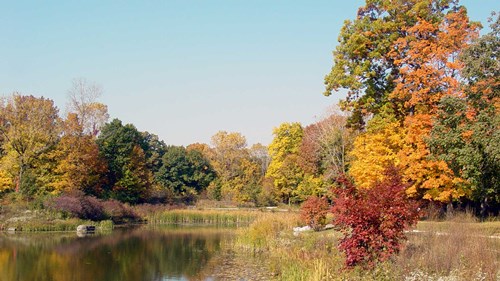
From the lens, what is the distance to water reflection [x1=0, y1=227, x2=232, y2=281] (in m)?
18.3

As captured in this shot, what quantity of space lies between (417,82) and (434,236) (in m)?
11.7

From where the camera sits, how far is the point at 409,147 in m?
24.6

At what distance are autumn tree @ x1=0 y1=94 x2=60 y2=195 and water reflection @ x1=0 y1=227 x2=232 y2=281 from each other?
1285 cm

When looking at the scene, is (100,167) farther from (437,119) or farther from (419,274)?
(419,274)

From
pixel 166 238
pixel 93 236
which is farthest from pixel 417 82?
pixel 93 236

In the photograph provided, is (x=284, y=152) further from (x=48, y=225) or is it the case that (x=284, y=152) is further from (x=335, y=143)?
(x=48, y=225)

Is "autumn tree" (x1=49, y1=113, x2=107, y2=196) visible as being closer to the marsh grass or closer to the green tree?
the green tree

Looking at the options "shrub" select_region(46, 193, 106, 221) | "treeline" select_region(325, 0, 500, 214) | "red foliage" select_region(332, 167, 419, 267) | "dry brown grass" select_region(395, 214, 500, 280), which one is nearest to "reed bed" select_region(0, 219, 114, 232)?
"shrub" select_region(46, 193, 106, 221)

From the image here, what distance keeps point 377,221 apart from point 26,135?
3818cm

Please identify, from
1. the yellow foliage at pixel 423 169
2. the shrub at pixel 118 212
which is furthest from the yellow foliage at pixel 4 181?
the yellow foliage at pixel 423 169

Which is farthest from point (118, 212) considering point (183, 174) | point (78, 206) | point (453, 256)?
point (453, 256)

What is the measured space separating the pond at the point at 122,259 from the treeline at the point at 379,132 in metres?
5.91

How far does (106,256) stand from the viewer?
23.2 m

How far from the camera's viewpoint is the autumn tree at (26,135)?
43375 millimetres
